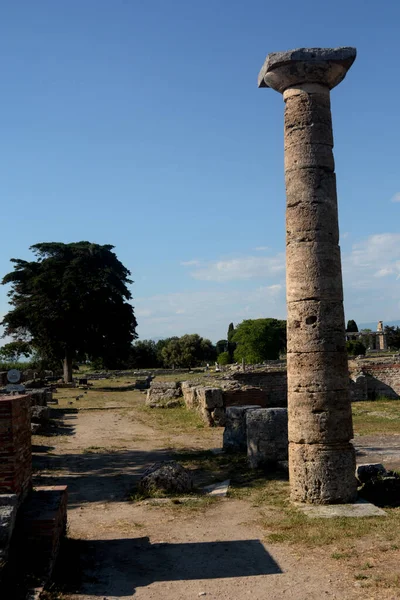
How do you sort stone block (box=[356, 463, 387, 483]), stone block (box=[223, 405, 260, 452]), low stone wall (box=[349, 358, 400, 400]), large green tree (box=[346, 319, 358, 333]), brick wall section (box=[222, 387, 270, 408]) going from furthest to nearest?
1. large green tree (box=[346, 319, 358, 333])
2. low stone wall (box=[349, 358, 400, 400])
3. brick wall section (box=[222, 387, 270, 408])
4. stone block (box=[223, 405, 260, 452])
5. stone block (box=[356, 463, 387, 483])

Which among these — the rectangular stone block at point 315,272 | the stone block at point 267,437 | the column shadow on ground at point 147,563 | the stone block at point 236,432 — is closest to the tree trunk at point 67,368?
the stone block at point 236,432

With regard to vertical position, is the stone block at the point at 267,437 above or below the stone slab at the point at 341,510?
above

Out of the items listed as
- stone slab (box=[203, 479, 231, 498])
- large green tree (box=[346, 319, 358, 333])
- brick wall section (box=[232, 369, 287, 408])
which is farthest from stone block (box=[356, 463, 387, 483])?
large green tree (box=[346, 319, 358, 333])

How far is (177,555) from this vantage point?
7078mm

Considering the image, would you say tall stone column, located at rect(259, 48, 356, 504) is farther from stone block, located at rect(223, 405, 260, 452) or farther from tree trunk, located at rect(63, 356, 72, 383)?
tree trunk, located at rect(63, 356, 72, 383)

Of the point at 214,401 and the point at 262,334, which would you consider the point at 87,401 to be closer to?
the point at 214,401

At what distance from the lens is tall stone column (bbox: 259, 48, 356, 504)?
9250 millimetres

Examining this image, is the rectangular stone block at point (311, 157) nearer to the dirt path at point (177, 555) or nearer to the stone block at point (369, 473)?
the stone block at point (369, 473)

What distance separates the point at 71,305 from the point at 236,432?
28.8 meters

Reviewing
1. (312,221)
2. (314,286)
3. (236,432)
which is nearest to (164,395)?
(236,432)

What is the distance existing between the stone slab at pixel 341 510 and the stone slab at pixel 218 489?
1.37m

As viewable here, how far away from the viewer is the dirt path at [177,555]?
599cm

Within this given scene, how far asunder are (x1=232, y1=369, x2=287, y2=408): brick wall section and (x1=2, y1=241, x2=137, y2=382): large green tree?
1869cm

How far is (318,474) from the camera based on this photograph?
9.17 m
